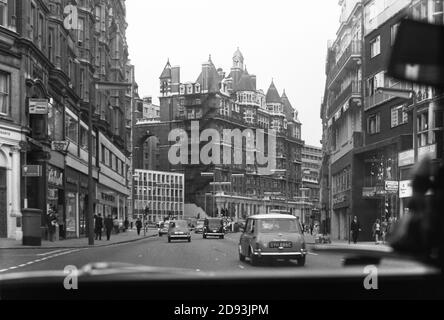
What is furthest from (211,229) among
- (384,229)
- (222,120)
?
(384,229)

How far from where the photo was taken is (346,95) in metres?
4.26

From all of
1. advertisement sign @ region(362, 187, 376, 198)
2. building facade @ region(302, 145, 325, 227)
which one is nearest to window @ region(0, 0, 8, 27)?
building facade @ region(302, 145, 325, 227)

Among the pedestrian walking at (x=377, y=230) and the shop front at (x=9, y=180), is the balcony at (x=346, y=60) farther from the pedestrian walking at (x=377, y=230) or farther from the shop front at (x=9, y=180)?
the shop front at (x=9, y=180)

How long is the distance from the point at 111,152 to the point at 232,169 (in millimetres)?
1957

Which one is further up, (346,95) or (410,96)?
(346,95)

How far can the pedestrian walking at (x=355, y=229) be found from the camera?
346cm

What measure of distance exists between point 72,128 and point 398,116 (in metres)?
4.82

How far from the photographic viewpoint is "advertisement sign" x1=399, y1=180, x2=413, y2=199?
2.59m

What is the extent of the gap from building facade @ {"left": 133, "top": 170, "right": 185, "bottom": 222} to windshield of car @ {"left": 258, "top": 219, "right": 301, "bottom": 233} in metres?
0.95

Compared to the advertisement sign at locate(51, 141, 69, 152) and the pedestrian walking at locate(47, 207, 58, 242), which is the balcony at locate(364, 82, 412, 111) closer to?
the advertisement sign at locate(51, 141, 69, 152)

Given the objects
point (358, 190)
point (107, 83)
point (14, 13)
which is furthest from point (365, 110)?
point (14, 13)

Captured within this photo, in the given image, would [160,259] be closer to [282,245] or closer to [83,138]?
[282,245]

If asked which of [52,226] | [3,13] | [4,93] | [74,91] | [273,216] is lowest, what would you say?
[52,226]
